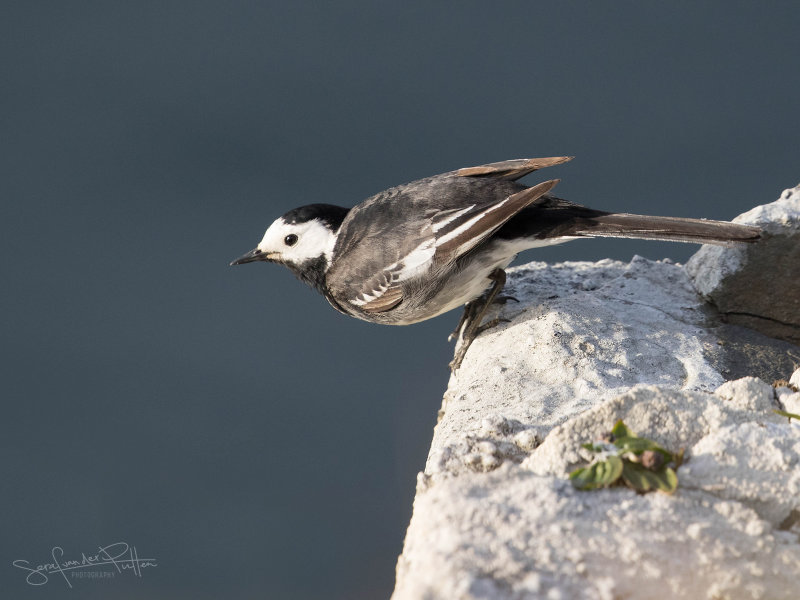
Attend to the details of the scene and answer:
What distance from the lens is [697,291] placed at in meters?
5.34

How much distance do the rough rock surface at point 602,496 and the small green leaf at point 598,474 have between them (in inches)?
1.2

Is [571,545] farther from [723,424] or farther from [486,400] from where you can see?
[486,400]

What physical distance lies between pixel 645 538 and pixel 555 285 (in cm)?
303

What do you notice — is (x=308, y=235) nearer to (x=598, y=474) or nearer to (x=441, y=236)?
(x=441, y=236)

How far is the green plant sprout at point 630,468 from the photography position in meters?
2.83

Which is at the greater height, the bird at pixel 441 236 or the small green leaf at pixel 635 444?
the bird at pixel 441 236

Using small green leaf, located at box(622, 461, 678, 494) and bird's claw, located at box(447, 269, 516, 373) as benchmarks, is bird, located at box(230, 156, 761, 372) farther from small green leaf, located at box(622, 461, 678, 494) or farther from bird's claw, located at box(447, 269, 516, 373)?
A: small green leaf, located at box(622, 461, 678, 494)

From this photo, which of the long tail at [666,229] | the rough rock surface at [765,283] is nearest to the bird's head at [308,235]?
the long tail at [666,229]

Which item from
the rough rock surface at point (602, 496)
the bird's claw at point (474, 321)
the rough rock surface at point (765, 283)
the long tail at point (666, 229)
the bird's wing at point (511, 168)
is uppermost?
the bird's wing at point (511, 168)

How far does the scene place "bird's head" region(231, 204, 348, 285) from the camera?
5.85 meters

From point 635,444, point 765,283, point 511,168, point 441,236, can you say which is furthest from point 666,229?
point 635,444

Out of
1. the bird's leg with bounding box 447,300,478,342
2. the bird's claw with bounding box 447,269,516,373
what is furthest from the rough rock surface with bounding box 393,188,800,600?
the bird's leg with bounding box 447,300,478,342

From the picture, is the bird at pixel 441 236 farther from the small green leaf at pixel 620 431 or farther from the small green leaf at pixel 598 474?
the small green leaf at pixel 598 474

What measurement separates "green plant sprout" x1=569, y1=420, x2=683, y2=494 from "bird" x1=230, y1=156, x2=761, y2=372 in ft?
7.47
